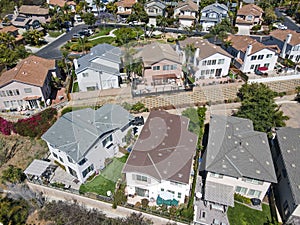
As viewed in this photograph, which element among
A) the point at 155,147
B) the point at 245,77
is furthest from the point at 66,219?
the point at 245,77

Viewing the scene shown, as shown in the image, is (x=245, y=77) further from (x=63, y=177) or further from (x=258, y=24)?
(x=258, y=24)

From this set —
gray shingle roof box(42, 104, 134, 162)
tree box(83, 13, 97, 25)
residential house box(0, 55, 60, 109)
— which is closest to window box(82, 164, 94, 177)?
gray shingle roof box(42, 104, 134, 162)

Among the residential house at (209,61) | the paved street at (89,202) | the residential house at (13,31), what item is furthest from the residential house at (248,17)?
the paved street at (89,202)

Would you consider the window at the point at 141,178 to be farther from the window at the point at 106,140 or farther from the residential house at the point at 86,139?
the window at the point at 106,140

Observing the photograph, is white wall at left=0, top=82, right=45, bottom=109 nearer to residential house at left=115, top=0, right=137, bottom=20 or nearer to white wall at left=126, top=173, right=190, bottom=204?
white wall at left=126, top=173, right=190, bottom=204

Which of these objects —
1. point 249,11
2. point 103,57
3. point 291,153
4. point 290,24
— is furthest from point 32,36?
point 290,24
